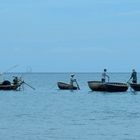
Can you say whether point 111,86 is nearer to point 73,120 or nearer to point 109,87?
point 109,87

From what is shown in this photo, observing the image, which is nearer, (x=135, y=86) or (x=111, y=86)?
(x=135, y=86)

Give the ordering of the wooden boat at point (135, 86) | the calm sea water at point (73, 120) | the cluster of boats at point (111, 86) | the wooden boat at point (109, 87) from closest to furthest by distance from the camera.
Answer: the calm sea water at point (73, 120) → the wooden boat at point (135, 86) → the cluster of boats at point (111, 86) → the wooden boat at point (109, 87)

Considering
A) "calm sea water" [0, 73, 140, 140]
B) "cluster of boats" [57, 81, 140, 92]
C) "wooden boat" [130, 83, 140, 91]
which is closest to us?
"calm sea water" [0, 73, 140, 140]

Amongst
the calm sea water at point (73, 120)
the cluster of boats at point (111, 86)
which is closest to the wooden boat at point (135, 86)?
the cluster of boats at point (111, 86)

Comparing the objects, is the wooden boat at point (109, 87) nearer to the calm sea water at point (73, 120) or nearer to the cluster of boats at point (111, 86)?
the cluster of boats at point (111, 86)

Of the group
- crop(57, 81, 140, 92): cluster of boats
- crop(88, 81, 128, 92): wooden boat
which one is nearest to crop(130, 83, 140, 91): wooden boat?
crop(57, 81, 140, 92): cluster of boats

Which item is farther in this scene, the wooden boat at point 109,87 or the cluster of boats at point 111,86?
the wooden boat at point 109,87

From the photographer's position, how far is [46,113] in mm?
37250

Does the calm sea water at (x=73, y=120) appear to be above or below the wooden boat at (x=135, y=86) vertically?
below

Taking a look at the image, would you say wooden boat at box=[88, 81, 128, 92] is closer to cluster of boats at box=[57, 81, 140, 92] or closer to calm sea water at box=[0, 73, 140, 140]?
cluster of boats at box=[57, 81, 140, 92]

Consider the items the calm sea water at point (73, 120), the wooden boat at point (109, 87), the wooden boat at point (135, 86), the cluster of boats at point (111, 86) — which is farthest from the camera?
the wooden boat at point (109, 87)

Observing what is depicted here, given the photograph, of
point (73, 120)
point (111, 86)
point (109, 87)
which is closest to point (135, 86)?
point (111, 86)

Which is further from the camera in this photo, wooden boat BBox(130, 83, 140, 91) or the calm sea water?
wooden boat BBox(130, 83, 140, 91)

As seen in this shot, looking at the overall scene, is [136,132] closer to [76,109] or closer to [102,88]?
[76,109]
